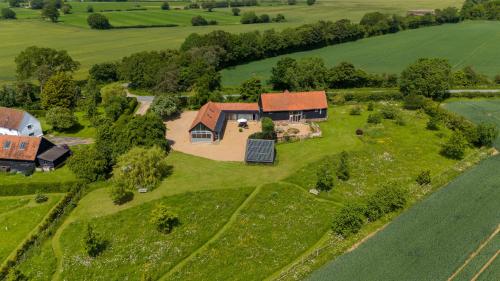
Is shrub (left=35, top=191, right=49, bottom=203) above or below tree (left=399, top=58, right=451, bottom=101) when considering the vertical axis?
below

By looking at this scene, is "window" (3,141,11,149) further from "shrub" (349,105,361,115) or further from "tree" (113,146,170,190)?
"shrub" (349,105,361,115)

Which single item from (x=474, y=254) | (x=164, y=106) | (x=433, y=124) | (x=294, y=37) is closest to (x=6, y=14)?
(x=294, y=37)

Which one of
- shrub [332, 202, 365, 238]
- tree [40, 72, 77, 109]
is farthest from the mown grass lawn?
tree [40, 72, 77, 109]

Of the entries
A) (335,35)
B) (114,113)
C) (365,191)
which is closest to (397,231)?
(365,191)

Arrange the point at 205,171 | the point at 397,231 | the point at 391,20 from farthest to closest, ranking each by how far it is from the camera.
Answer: the point at 391,20 → the point at 205,171 → the point at 397,231

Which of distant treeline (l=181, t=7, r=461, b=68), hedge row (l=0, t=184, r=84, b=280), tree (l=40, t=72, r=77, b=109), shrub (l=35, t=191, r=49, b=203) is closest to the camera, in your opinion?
hedge row (l=0, t=184, r=84, b=280)

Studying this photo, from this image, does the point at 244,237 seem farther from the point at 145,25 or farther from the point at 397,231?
the point at 145,25

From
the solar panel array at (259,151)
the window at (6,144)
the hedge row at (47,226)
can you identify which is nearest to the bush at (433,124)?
the solar panel array at (259,151)
